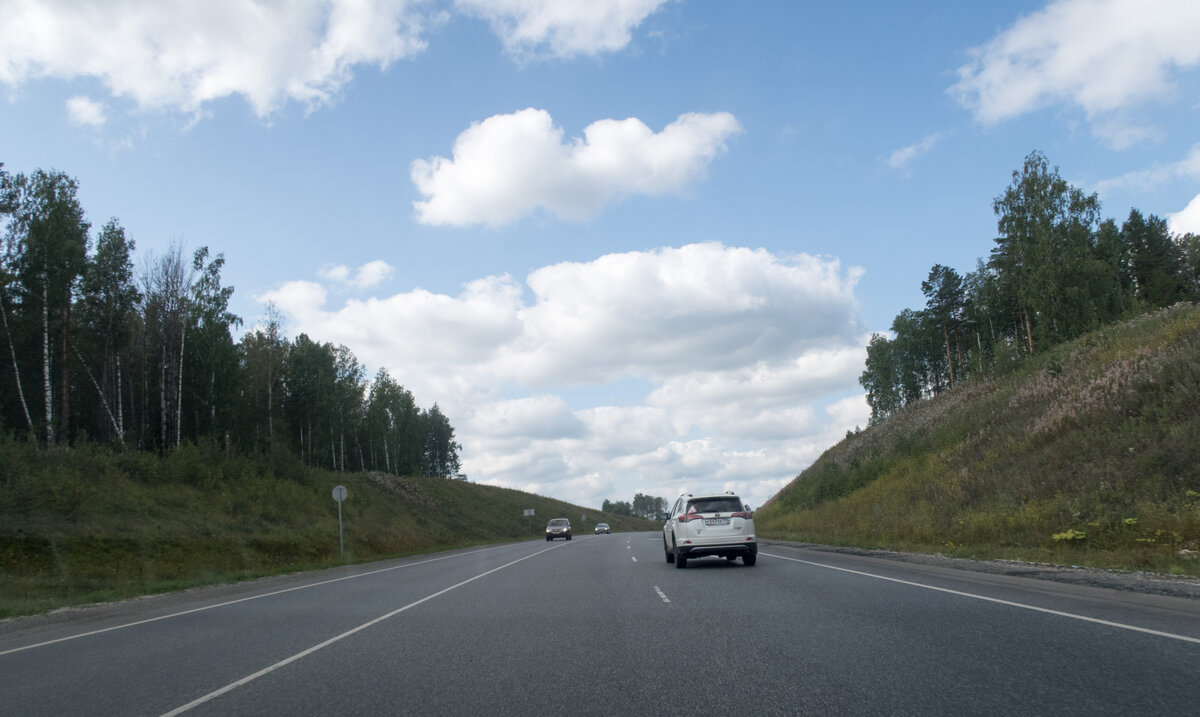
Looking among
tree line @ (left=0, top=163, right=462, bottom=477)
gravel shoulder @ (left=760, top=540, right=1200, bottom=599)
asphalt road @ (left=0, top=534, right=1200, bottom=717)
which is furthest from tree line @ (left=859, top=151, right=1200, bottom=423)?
tree line @ (left=0, top=163, right=462, bottom=477)

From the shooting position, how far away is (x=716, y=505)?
1720cm

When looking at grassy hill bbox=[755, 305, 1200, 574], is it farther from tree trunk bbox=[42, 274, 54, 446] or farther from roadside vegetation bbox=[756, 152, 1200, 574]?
tree trunk bbox=[42, 274, 54, 446]

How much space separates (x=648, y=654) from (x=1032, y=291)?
153 ft

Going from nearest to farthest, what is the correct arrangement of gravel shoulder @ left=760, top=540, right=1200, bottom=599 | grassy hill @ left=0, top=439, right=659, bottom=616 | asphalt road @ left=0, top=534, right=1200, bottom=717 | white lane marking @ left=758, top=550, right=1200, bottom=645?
asphalt road @ left=0, top=534, right=1200, bottom=717 → white lane marking @ left=758, top=550, right=1200, bottom=645 → gravel shoulder @ left=760, top=540, right=1200, bottom=599 → grassy hill @ left=0, top=439, right=659, bottom=616

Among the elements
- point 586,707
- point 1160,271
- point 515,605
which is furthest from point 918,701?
point 1160,271

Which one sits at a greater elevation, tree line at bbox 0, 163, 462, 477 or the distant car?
tree line at bbox 0, 163, 462, 477

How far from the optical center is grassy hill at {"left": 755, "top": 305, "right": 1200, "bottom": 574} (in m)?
16.0

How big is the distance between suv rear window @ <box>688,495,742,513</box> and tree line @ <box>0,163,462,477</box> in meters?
25.8

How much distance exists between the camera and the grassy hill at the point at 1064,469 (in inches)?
630

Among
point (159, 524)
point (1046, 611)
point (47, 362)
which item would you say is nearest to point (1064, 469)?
point (1046, 611)

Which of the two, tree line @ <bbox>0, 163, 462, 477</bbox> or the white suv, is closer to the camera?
the white suv

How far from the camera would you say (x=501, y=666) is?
671 centimetres

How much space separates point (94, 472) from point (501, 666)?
29.3 metres

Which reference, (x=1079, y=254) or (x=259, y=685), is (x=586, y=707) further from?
(x=1079, y=254)
